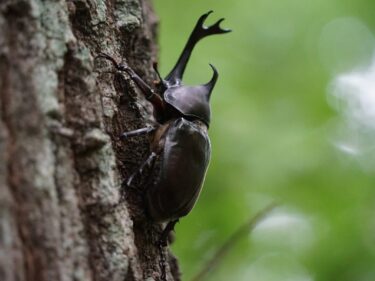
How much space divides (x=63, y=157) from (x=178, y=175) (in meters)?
0.71

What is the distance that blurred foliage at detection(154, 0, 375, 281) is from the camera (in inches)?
192

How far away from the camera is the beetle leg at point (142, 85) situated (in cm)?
233

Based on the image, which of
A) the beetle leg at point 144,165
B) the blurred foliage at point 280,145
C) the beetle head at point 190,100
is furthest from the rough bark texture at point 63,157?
the blurred foliage at point 280,145

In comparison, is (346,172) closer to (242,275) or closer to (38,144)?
(242,275)

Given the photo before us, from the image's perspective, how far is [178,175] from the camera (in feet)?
7.72

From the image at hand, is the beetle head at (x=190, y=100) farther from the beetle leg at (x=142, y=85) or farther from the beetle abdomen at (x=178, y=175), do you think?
the beetle abdomen at (x=178, y=175)

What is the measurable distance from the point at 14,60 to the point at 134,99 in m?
0.90

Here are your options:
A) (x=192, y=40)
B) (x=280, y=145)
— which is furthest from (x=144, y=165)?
(x=280, y=145)

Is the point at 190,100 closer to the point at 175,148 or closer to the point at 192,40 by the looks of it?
the point at 192,40

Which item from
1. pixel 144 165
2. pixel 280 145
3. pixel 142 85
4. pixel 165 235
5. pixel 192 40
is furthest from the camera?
pixel 280 145

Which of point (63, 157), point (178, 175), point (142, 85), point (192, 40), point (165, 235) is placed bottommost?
point (165, 235)

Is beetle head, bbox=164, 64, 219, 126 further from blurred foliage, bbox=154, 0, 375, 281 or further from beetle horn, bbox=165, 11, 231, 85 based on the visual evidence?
blurred foliage, bbox=154, 0, 375, 281

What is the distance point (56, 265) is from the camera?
1607mm

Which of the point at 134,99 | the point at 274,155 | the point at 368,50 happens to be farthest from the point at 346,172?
the point at 134,99
